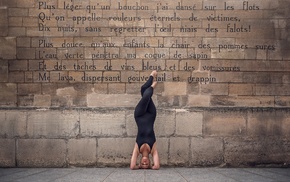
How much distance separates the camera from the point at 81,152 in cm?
685

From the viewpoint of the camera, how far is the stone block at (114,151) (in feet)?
22.5

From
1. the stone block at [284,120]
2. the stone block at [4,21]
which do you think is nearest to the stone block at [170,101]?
the stone block at [284,120]

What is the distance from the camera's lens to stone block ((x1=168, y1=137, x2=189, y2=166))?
6871 millimetres

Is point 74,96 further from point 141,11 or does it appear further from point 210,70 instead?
point 210,70

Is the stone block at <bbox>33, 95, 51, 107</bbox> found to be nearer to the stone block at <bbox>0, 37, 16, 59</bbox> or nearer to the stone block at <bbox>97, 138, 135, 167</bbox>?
the stone block at <bbox>0, 37, 16, 59</bbox>

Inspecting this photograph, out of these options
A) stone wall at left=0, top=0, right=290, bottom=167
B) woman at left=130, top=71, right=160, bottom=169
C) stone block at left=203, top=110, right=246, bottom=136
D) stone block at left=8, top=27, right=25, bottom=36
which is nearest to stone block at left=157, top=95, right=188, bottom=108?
stone wall at left=0, top=0, right=290, bottom=167

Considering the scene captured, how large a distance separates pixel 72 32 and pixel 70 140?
8.05ft

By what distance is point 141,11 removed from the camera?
7043 mm

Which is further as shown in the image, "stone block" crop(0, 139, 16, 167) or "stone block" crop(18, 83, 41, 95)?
"stone block" crop(18, 83, 41, 95)

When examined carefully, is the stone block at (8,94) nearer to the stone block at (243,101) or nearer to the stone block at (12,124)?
the stone block at (12,124)

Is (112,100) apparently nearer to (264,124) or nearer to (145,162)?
(145,162)

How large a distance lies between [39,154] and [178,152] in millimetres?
3101

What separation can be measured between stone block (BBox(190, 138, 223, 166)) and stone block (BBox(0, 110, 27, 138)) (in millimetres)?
3823

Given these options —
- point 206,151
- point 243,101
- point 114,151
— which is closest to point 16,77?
point 114,151
